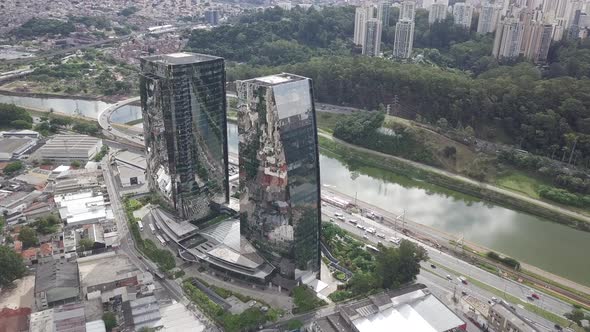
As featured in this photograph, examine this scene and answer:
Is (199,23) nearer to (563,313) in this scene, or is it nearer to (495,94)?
(495,94)

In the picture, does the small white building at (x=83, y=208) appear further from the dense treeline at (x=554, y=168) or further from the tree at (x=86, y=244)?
the dense treeline at (x=554, y=168)

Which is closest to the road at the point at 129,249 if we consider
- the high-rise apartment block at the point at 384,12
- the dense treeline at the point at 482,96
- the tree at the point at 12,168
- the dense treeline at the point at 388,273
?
the tree at the point at 12,168

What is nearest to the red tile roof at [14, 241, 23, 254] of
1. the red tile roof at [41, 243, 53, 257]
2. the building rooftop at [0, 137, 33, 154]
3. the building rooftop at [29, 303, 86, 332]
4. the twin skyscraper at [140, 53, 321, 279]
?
the red tile roof at [41, 243, 53, 257]

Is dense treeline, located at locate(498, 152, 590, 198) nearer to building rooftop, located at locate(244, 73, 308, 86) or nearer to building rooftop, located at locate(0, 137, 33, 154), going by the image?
building rooftop, located at locate(244, 73, 308, 86)

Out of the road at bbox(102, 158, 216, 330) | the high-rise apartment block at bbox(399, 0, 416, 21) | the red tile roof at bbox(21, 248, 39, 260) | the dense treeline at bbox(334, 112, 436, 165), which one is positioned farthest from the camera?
the high-rise apartment block at bbox(399, 0, 416, 21)

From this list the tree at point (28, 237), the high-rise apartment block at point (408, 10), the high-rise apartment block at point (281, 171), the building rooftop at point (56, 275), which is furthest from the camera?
the high-rise apartment block at point (408, 10)

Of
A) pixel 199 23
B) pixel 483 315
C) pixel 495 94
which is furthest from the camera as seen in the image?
pixel 199 23

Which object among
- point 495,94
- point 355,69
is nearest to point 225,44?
point 355,69
